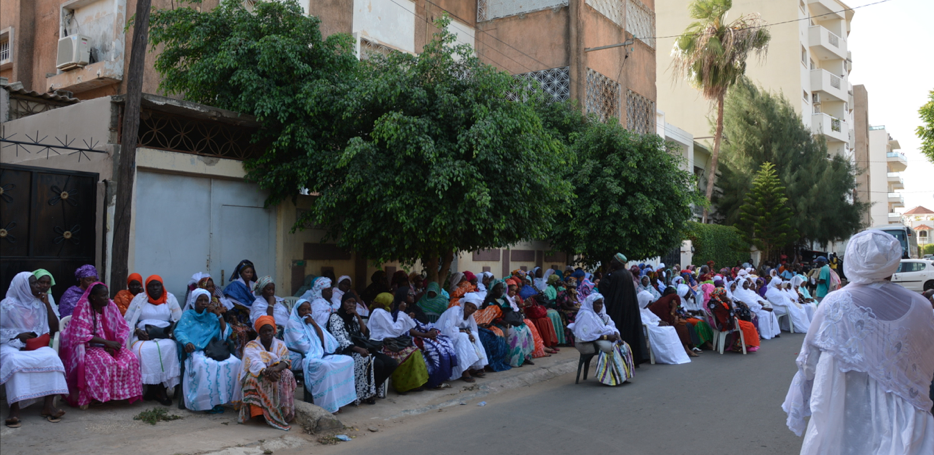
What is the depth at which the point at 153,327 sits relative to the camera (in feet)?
23.6

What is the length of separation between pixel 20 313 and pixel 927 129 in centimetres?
2312

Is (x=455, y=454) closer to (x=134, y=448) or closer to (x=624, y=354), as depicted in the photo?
(x=134, y=448)

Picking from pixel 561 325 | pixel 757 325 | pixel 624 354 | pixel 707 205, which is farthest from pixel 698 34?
pixel 624 354

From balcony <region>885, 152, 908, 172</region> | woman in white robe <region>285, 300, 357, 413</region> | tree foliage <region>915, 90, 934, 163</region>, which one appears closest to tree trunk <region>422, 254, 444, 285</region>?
woman in white robe <region>285, 300, 357, 413</region>

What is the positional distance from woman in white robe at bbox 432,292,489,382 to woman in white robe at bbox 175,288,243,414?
2891 millimetres

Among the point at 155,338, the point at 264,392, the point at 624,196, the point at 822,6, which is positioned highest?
the point at 822,6

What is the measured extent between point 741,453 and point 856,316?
8.31 feet

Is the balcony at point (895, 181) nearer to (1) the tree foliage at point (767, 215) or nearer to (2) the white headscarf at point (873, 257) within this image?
(1) the tree foliage at point (767, 215)

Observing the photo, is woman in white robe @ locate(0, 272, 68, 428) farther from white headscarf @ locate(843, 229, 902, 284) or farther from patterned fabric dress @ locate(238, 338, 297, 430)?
white headscarf @ locate(843, 229, 902, 284)

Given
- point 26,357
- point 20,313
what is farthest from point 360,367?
point 20,313

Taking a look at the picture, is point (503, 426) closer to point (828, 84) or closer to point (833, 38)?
point (828, 84)

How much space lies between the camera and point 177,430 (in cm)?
622

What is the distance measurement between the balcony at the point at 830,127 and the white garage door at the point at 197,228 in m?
39.4

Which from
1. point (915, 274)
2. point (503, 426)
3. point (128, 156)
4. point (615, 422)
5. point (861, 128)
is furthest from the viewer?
point (861, 128)
